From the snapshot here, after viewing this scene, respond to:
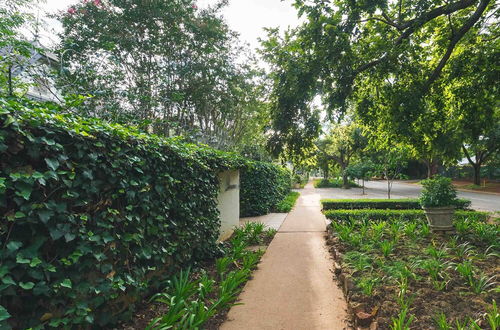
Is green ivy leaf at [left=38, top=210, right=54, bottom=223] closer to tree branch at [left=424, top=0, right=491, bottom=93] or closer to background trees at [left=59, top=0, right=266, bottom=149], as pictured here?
background trees at [left=59, top=0, right=266, bottom=149]

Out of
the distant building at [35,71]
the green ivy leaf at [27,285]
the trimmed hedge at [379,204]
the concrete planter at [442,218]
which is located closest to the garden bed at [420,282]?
the concrete planter at [442,218]

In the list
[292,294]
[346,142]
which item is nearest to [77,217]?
[292,294]

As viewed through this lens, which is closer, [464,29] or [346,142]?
[464,29]

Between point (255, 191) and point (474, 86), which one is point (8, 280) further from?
point (474, 86)

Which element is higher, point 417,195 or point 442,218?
point 442,218

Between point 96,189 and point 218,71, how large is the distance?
9099 millimetres

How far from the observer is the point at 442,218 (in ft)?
18.7

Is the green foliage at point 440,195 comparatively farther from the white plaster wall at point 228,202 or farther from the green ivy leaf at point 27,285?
the green ivy leaf at point 27,285

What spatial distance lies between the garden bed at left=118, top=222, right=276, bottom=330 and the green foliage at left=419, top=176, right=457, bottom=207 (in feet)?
14.1

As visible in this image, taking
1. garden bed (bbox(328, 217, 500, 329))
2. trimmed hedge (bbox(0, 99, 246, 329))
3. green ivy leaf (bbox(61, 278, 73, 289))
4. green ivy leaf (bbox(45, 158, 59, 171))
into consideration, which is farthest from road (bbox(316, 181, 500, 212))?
green ivy leaf (bbox(45, 158, 59, 171))

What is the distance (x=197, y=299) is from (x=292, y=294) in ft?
4.29

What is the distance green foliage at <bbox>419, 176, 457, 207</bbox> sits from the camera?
5.75 meters

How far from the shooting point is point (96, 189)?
7.12 feet

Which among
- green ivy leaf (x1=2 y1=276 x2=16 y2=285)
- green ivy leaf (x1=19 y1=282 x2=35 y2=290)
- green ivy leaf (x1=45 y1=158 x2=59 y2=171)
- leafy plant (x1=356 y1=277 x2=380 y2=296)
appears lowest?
leafy plant (x1=356 y1=277 x2=380 y2=296)
